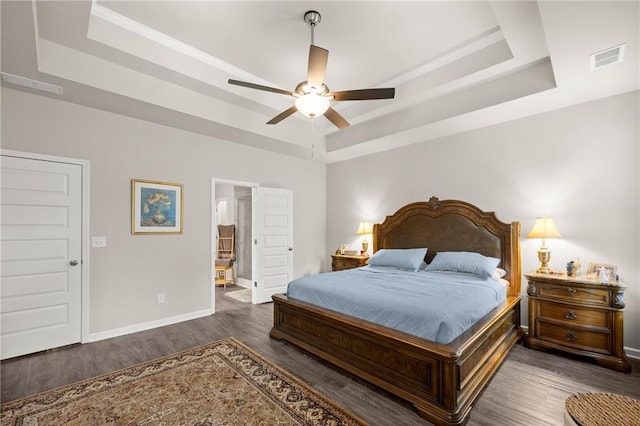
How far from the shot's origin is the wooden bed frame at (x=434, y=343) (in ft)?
6.66

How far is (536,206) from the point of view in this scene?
3.64 meters

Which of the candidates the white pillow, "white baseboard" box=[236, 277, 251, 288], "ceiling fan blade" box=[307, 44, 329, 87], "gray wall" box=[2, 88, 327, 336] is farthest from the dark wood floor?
"white baseboard" box=[236, 277, 251, 288]

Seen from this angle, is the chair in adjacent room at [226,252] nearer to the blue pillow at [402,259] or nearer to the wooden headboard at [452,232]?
the wooden headboard at [452,232]

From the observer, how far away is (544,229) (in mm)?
3320

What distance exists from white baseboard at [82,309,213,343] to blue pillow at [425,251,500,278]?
334 cm

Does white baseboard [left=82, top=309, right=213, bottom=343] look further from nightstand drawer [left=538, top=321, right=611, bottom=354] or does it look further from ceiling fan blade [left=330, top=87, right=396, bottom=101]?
nightstand drawer [left=538, top=321, right=611, bottom=354]

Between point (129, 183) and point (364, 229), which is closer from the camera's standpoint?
point (129, 183)

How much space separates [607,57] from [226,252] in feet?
22.8

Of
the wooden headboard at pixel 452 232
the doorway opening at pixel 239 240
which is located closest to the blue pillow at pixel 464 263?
the wooden headboard at pixel 452 232

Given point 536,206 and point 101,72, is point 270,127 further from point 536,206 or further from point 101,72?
point 536,206

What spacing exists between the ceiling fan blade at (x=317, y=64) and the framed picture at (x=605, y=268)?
3416 mm

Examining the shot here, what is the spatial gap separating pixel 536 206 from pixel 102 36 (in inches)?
198

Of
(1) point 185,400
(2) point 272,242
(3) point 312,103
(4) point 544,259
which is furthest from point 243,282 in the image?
(4) point 544,259

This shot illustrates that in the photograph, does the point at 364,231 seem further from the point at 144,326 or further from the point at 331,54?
the point at 144,326
